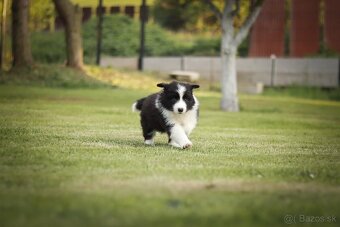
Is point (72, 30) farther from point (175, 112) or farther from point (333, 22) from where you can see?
point (175, 112)

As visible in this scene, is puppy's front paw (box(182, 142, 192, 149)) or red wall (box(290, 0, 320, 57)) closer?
puppy's front paw (box(182, 142, 192, 149))

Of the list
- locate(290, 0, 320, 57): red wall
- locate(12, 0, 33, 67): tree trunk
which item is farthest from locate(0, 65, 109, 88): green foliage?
locate(290, 0, 320, 57): red wall

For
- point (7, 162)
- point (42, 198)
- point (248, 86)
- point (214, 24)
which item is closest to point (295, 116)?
point (248, 86)

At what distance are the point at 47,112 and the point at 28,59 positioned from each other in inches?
428

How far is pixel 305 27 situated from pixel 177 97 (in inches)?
1037

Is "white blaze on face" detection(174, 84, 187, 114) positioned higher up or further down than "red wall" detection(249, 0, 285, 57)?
further down

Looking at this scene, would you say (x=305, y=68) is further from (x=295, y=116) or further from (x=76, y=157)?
(x=76, y=157)

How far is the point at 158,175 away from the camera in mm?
7949

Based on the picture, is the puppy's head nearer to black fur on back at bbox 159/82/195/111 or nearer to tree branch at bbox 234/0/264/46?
black fur on back at bbox 159/82/195/111

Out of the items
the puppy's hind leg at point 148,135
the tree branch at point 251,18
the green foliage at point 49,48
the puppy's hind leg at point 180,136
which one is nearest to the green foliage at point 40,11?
the green foliage at point 49,48

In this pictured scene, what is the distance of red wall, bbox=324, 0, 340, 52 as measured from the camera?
35.4 metres

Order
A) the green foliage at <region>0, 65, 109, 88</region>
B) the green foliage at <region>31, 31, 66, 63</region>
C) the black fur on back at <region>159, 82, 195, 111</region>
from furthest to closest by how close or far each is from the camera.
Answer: the green foliage at <region>31, 31, 66, 63</region> < the green foliage at <region>0, 65, 109, 88</region> < the black fur on back at <region>159, 82, 195, 111</region>

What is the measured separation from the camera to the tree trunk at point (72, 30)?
2961 cm

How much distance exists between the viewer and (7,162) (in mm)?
8586
